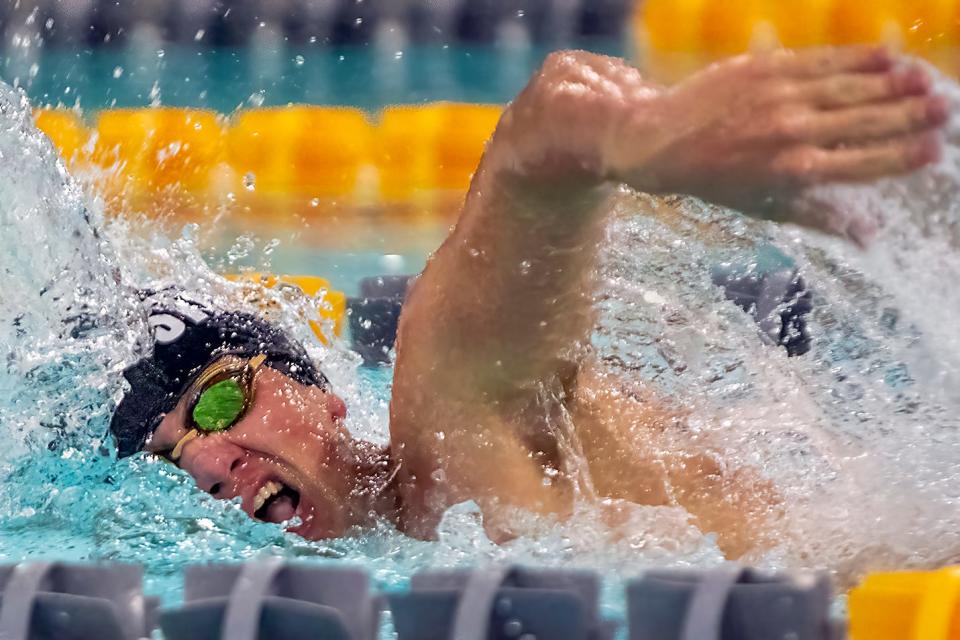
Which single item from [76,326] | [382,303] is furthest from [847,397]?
[382,303]

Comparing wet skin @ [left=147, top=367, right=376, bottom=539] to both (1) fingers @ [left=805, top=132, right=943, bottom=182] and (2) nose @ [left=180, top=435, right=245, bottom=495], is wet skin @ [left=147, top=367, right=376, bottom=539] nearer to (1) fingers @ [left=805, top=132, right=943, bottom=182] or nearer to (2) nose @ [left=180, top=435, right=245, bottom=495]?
(2) nose @ [left=180, top=435, right=245, bottom=495]

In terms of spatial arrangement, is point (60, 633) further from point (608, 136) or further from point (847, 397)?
point (847, 397)

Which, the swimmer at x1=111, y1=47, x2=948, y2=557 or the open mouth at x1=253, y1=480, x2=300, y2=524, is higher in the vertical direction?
the swimmer at x1=111, y1=47, x2=948, y2=557

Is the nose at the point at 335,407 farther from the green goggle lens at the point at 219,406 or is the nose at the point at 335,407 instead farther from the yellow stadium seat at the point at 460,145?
the yellow stadium seat at the point at 460,145

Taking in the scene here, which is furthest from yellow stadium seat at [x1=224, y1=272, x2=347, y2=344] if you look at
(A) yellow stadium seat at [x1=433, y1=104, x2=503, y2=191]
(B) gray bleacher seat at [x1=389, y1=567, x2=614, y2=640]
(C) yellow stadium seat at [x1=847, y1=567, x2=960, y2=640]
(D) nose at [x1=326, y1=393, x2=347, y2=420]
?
(C) yellow stadium seat at [x1=847, y1=567, x2=960, y2=640]

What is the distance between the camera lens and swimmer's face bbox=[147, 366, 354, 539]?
1.24m

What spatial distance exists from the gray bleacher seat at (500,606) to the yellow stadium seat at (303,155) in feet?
8.86

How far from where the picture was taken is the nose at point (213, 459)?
126 cm

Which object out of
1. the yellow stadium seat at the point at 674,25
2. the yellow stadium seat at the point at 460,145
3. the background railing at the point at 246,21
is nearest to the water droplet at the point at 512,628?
the yellow stadium seat at the point at 460,145

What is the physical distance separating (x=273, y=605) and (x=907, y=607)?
0.45m

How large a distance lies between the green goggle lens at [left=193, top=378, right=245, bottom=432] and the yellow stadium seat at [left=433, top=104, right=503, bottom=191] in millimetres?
2031

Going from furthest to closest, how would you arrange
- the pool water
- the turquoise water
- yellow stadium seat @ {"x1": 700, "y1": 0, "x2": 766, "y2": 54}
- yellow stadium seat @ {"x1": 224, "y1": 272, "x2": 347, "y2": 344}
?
the turquoise water, yellow stadium seat @ {"x1": 700, "y1": 0, "x2": 766, "y2": 54}, yellow stadium seat @ {"x1": 224, "y1": 272, "x2": 347, "y2": 344}, the pool water

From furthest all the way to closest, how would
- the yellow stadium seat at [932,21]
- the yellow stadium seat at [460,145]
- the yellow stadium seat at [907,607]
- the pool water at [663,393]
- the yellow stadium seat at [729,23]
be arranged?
the yellow stadium seat at [729,23] → the yellow stadium seat at [932,21] → the yellow stadium seat at [460,145] → the pool water at [663,393] → the yellow stadium seat at [907,607]

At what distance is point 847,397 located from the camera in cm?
125
